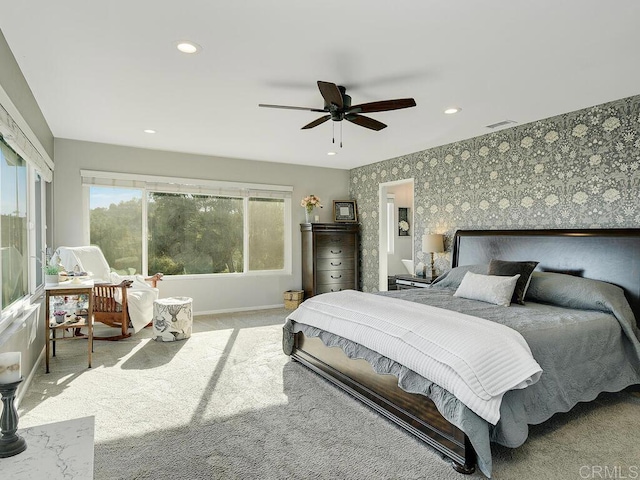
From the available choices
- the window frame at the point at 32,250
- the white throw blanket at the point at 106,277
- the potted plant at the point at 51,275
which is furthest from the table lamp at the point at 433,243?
the window frame at the point at 32,250

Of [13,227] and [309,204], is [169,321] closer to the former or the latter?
[13,227]

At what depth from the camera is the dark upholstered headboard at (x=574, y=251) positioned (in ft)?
10.6

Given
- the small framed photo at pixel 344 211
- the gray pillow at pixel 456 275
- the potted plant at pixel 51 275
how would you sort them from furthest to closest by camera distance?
the small framed photo at pixel 344 211 < the gray pillow at pixel 456 275 < the potted plant at pixel 51 275

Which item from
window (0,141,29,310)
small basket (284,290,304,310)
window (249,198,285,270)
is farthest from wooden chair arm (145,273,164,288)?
small basket (284,290,304,310)

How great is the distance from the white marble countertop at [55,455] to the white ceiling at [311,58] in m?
2.05

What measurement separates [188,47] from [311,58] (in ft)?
2.68

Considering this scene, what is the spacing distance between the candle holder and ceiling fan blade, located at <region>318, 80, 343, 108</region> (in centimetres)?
234

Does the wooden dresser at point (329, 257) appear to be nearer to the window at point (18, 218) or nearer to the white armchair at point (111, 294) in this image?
the white armchair at point (111, 294)

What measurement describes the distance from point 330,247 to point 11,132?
464 centimetres

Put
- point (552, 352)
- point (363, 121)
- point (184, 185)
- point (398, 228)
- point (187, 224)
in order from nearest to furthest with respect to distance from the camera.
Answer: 1. point (552, 352)
2. point (363, 121)
3. point (184, 185)
4. point (187, 224)
5. point (398, 228)

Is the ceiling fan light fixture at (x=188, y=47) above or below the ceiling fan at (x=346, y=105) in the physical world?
above

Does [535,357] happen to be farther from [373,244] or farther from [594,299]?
[373,244]

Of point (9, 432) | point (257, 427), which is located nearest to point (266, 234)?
point (257, 427)

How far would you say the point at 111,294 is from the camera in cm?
437
